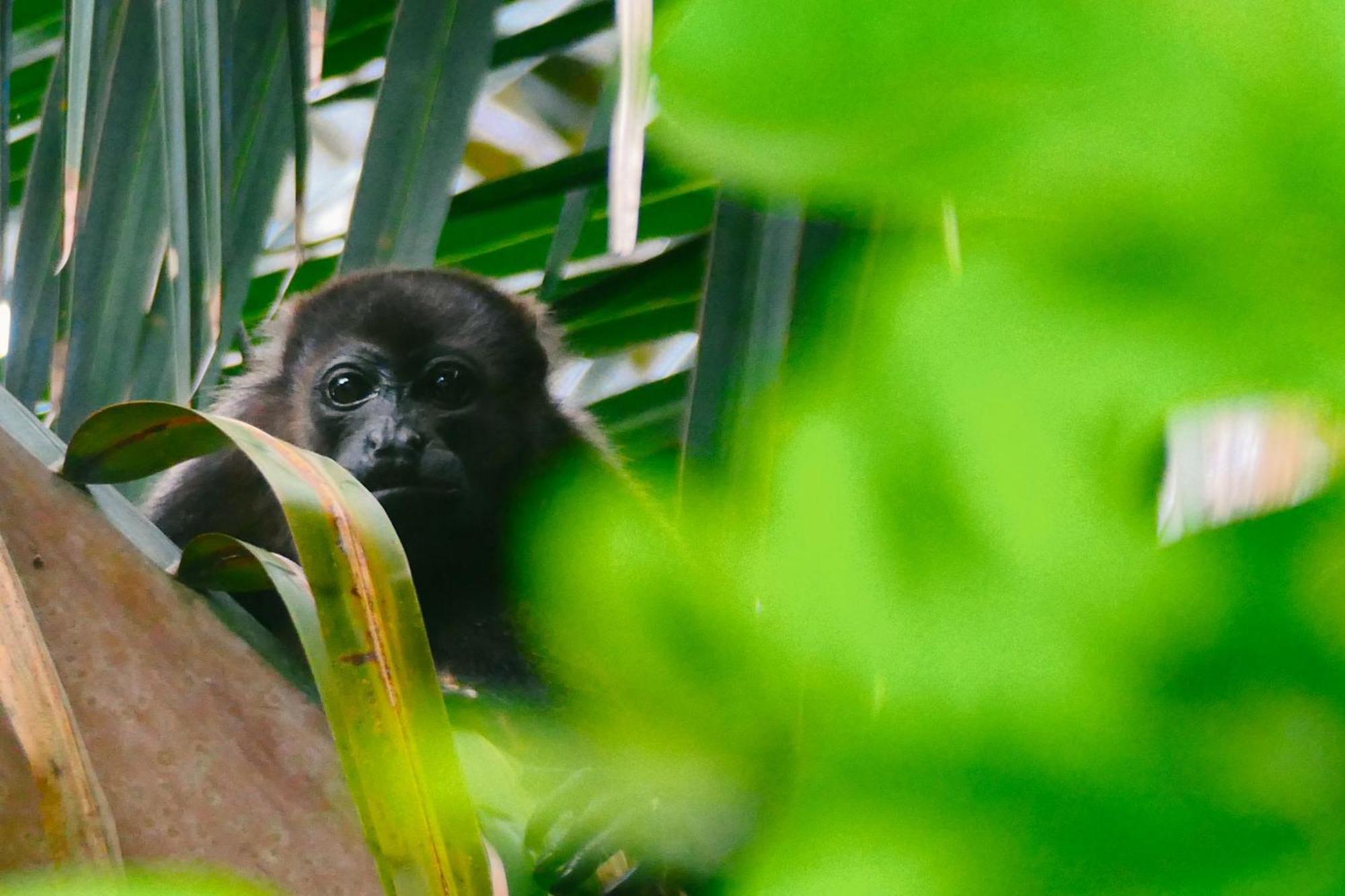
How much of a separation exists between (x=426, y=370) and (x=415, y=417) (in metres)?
0.14

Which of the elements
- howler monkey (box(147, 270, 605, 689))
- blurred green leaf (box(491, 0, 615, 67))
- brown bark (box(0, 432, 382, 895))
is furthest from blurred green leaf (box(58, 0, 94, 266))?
howler monkey (box(147, 270, 605, 689))

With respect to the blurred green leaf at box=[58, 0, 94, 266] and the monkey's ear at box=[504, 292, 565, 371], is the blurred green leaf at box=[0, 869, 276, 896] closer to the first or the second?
the blurred green leaf at box=[58, 0, 94, 266]

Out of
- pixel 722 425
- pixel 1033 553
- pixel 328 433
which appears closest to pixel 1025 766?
pixel 1033 553

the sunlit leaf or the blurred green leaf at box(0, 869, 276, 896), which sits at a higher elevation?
the blurred green leaf at box(0, 869, 276, 896)

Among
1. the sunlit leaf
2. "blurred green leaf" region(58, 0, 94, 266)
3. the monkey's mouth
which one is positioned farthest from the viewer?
the monkey's mouth

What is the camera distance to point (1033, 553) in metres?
0.16

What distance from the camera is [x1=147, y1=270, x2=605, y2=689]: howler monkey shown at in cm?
188

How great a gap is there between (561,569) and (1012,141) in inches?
3.1

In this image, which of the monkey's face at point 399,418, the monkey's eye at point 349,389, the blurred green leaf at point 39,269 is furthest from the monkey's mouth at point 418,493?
the blurred green leaf at point 39,269

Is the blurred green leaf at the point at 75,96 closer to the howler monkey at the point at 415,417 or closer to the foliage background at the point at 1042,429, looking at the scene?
the howler monkey at the point at 415,417

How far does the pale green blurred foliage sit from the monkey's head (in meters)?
1.85

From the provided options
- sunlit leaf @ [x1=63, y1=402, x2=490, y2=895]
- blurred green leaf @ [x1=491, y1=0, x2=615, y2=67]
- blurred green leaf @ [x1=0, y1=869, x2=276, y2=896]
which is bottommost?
sunlit leaf @ [x1=63, y1=402, x2=490, y2=895]

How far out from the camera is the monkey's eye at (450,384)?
217 cm

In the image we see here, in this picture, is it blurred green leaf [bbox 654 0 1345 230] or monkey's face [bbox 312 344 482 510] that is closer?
blurred green leaf [bbox 654 0 1345 230]
